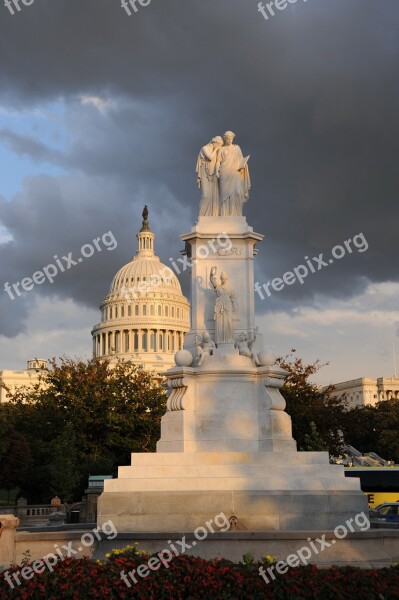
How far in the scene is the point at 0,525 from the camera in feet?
52.3

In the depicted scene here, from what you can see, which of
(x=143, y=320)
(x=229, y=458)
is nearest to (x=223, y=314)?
(x=229, y=458)

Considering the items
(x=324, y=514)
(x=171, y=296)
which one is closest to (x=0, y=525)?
(x=324, y=514)

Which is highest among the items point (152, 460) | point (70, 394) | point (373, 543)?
point (70, 394)

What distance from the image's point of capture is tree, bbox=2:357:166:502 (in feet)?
187

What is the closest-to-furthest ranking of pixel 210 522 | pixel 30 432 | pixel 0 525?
pixel 0 525 → pixel 210 522 → pixel 30 432

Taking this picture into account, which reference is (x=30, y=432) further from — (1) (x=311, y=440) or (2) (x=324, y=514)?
Answer: (2) (x=324, y=514)

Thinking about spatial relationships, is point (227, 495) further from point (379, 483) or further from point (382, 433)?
point (382, 433)

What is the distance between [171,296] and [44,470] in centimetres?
9467

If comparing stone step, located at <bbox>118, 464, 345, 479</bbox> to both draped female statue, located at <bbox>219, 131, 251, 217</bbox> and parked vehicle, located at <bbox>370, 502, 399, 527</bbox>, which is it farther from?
parked vehicle, located at <bbox>370, 502, 399, 527</bbox>

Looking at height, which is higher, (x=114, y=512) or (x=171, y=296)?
(x=171, y=296)

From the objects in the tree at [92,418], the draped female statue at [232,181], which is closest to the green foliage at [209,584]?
the draped female statue at [232,181]

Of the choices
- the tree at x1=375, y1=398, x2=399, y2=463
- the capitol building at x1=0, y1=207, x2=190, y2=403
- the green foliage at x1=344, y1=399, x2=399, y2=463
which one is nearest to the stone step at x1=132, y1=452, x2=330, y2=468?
the green foliage at x1=344, y1=399, x2=399, y2=463

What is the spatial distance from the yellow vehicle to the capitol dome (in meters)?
95.2

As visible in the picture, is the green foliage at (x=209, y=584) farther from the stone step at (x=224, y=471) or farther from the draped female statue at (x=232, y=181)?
the draped female statue at (x=232, y=181)
